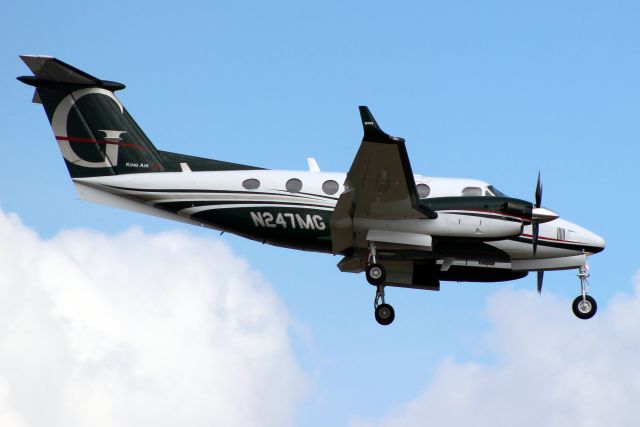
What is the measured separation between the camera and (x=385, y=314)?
29719mm

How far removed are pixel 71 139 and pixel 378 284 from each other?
29.5ft

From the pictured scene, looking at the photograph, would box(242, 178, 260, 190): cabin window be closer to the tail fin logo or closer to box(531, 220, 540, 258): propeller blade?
the tail fin logo

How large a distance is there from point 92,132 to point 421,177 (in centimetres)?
873

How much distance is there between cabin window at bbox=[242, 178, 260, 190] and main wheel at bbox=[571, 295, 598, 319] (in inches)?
342

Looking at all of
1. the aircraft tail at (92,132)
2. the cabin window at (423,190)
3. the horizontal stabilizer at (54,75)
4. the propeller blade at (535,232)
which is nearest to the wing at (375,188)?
the cabin window at (423,190)

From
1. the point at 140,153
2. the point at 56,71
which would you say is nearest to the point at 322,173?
the point at 140,153

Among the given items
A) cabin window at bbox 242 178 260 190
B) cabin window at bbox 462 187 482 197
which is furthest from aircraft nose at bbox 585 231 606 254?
cabin window at bbox 242 178 260 190

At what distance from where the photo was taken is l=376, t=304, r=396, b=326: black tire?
2972cm

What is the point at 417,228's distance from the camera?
2725 centimetres

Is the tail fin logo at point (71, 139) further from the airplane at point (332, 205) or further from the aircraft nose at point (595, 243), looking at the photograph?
the aircraft nose at point (595, 243)

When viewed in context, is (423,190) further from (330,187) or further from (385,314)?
(385,314)

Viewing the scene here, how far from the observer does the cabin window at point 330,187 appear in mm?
27812

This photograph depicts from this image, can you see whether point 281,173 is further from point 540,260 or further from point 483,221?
point 540,260

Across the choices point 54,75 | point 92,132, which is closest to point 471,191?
point 92,132
